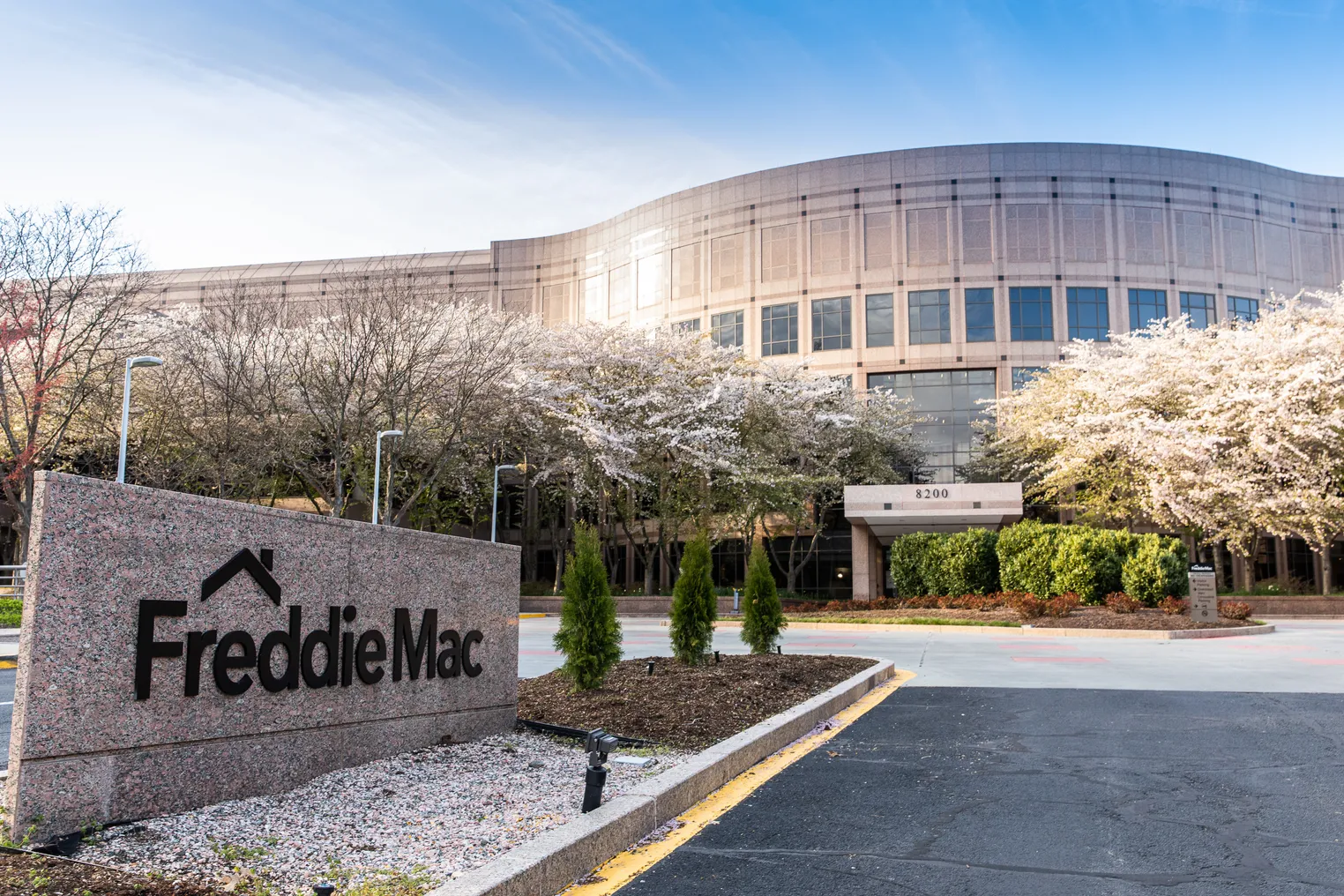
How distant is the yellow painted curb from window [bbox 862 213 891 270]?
43369 millimetres

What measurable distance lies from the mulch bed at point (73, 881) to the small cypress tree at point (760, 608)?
10.1m

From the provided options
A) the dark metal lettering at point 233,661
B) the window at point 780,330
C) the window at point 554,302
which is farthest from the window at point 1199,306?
the dark metal lettering at point 233,661

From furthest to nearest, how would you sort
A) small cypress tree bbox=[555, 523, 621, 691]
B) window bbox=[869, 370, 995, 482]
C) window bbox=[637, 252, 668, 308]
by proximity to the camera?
window bbox=[637, 252, 668, 308], window bbox=[869, 370, 995, 482], small cypress tree bbox=[555, 523, 621, 691]

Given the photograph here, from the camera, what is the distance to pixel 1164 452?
3512 cm

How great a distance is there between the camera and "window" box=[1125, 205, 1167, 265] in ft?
166

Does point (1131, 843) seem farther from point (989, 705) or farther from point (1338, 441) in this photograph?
point (1338, 441)

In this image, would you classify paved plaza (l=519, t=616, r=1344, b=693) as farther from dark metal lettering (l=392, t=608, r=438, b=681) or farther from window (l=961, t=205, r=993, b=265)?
window (l=961, t=205, r=993, b=265)

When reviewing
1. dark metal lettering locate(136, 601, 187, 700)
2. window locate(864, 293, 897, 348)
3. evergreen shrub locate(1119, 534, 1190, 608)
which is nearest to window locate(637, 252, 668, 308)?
window locate(864, 293, 897, 348)

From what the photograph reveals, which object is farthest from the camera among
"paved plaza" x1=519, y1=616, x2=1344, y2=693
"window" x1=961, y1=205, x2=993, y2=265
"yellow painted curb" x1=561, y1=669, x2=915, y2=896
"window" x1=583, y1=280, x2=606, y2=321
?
"window" x1=583, y1=280, x2=606, y2=321

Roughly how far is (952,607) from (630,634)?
10598 mm

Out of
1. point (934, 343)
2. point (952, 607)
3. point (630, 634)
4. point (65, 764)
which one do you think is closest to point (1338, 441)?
point (952, 607)

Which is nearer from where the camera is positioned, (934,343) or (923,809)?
(923,809)

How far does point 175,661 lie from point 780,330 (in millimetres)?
48525

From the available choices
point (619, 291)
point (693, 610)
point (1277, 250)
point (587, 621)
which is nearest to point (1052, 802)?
point (587, 621)
